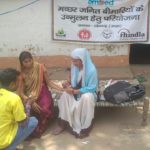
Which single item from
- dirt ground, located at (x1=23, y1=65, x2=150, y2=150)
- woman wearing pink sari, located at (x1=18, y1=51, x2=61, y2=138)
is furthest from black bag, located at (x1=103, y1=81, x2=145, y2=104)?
woman wearing pink sari, located at (x1=18, y1=51, x2=61, y2=138)

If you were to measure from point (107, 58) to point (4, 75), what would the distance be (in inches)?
149

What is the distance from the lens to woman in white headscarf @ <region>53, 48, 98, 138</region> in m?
5.92

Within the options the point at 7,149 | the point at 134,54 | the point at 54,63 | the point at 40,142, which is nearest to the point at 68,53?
the point at 54,63

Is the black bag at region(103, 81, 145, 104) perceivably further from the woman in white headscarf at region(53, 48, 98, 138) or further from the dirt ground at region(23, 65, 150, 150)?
the dirt ground at region(23, 65, 150, 150)

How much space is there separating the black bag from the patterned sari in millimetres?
831

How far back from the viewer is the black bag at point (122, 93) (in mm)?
6109

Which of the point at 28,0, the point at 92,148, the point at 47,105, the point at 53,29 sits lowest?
the point at 92,148

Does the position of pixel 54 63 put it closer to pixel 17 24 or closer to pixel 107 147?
pixel 17 24

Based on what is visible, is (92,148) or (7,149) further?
(92,148)

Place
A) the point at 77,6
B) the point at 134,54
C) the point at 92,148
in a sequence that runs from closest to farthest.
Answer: the point at 92,148 → the point at 77,6 → the point at 134,54

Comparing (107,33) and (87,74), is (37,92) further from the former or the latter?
(107,33)

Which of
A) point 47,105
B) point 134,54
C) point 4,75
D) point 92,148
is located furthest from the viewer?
point 134,54

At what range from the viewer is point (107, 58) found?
852 cm

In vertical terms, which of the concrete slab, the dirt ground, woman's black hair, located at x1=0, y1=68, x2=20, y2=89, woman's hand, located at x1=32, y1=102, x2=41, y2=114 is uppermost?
woman's black hair, located at x1=0, y1=68, x2=20, y2=89
